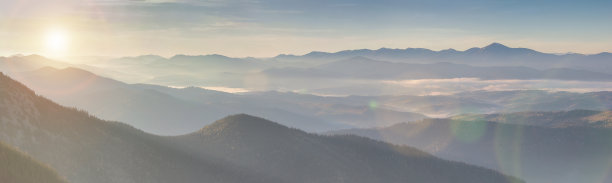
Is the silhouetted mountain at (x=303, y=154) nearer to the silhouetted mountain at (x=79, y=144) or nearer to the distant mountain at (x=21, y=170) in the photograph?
the silhouetted mountain at (x=79, y=144)

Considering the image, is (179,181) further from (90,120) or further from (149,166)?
(90,120)

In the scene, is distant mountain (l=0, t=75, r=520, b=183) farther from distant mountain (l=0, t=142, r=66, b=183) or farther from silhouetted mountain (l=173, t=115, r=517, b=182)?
distant mountain (l=0, t=142, r=66, b=183)

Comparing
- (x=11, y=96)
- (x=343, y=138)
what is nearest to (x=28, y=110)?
(x=11, y=96)

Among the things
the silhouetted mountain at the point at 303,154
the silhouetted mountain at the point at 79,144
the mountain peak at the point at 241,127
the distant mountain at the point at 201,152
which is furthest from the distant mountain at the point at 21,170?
the mountain peak at the point at 241,127

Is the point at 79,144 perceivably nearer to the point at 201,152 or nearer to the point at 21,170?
the point at 201,152

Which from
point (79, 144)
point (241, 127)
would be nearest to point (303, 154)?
point (241, 127)
